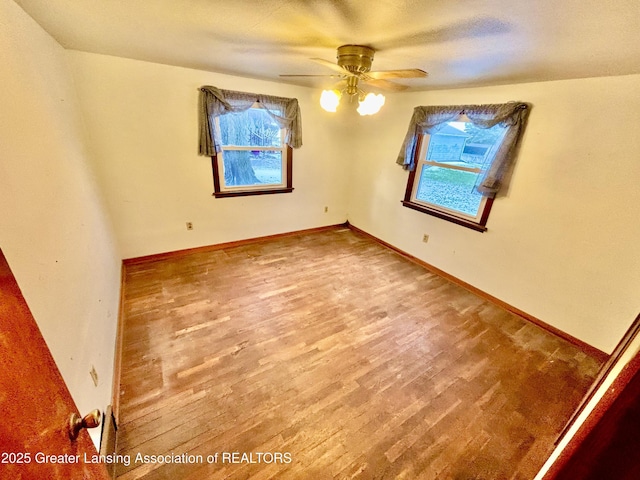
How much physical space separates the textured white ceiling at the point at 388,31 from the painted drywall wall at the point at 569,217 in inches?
10.0

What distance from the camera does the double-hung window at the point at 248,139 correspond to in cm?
299

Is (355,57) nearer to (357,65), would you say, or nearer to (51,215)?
(357,65)

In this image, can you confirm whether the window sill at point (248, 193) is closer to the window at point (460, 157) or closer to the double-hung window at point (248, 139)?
the double-hung window at point (248, 139)

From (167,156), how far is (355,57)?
2.34 m

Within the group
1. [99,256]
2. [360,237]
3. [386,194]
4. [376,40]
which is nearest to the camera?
[376,40]

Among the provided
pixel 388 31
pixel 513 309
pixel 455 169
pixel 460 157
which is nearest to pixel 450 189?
pixel 455 169

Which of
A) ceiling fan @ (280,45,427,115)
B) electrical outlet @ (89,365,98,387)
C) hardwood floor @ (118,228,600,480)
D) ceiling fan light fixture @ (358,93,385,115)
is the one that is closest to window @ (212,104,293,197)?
hardwood floor @ (118,228,600,480)

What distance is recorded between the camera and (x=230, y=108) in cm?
302

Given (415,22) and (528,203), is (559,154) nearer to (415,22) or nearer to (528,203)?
(528,203)

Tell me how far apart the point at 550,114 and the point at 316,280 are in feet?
8.60

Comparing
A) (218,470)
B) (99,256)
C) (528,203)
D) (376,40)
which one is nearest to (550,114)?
(528,203)

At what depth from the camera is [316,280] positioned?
120 inches

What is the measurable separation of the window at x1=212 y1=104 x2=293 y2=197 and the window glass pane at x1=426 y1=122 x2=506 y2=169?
1.90 meters

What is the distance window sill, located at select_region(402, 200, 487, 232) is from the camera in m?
2.87
